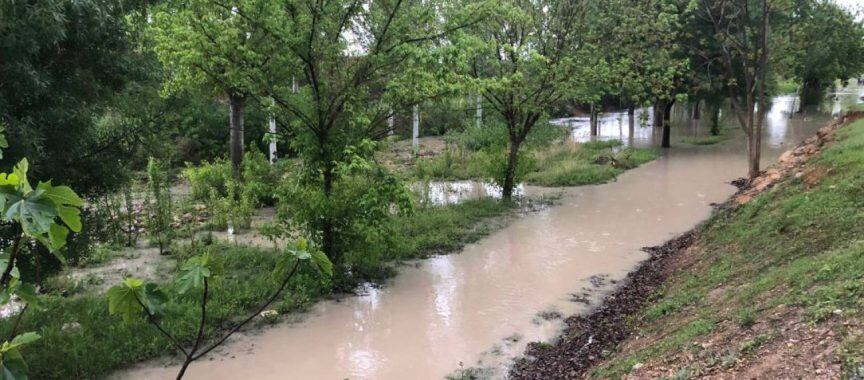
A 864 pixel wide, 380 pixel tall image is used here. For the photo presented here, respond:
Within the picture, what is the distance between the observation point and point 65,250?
632 cm

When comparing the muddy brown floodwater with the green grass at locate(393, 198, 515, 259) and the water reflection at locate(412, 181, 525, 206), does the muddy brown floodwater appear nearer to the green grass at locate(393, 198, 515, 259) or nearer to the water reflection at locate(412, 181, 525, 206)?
the green grass at locate(393, 198, 515, 259)

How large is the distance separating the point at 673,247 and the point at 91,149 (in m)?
8.58

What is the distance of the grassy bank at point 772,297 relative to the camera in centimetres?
366

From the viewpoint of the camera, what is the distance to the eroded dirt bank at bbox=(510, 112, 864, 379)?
11.9ft

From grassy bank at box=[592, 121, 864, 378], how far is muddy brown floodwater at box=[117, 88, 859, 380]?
4.01 feet

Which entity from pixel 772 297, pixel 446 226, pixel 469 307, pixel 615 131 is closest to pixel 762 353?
pixel 772 297

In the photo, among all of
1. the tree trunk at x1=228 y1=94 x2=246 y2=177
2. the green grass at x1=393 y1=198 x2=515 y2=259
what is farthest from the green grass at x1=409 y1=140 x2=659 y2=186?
the tree trunk at x1=228 y1=94 x2=246 y2=177

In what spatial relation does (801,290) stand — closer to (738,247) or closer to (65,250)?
(738,247)

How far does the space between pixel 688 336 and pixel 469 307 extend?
3.36 m

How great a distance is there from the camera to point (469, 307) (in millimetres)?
7766

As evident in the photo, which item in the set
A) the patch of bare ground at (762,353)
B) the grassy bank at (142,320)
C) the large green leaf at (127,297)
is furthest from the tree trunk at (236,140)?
the large green leaf at (127,297)

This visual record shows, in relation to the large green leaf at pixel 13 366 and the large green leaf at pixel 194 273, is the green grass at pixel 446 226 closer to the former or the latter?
the large green leaf at pixel 194 273

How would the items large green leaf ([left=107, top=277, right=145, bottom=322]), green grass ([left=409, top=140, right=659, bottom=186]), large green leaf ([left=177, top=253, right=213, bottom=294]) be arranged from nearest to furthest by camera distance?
large green leaf ([left=107, top=277, right=145, bottom=322])
large green leaf ([left=177, top=253, right=213, bottom=294])
green grass ([left=409, top=140, right=659, bottom=186])

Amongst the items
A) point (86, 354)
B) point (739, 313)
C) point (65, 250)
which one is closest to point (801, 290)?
point (739, 313)
